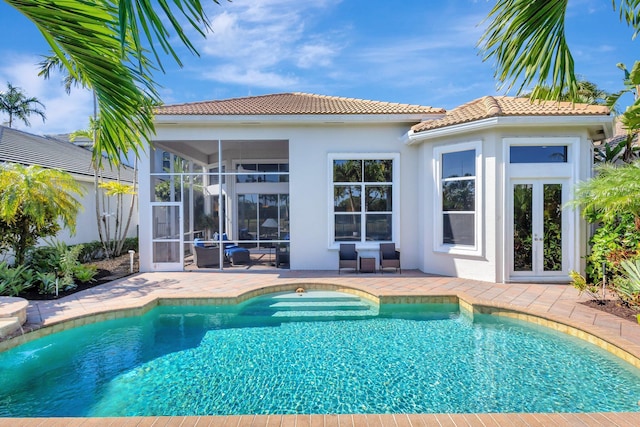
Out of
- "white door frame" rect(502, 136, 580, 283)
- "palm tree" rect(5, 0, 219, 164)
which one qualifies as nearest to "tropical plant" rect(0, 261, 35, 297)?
"palm tree" rect(5, 0, 219, 164)

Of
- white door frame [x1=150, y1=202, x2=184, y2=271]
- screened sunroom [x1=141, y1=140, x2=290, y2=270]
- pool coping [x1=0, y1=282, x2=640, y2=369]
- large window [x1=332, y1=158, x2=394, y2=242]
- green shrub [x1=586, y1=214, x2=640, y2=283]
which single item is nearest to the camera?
pool coping [x1=0, y1=282, x2=640, y2=369]

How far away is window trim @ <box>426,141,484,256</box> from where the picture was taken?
402 inches

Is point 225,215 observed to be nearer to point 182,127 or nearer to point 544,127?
point 182,127

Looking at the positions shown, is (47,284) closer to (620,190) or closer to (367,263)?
(367,263)

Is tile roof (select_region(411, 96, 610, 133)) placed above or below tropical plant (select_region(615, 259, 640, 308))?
above

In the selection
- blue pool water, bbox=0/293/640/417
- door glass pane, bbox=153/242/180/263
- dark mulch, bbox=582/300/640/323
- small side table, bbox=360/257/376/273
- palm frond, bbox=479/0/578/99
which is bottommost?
blue pool water, bbox=0/293/640/417

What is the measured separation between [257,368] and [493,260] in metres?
7.70

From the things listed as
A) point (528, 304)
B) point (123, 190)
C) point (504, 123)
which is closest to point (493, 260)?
point (528, 304)

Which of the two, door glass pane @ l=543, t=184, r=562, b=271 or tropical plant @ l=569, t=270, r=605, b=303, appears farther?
door glass pane @ l=543, t=184, r=562, b=271

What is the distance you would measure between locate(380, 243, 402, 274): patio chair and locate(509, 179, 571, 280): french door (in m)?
3.42

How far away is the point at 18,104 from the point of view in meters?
34.3

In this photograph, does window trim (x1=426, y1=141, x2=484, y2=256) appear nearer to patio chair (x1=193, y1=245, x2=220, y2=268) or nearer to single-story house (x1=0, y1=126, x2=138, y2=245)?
patio chair (x1=193, y1=245, x2=220, y2=268)

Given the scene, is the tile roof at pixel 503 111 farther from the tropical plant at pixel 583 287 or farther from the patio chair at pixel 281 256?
the patio chair at pixel 281 256

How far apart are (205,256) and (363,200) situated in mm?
6286
